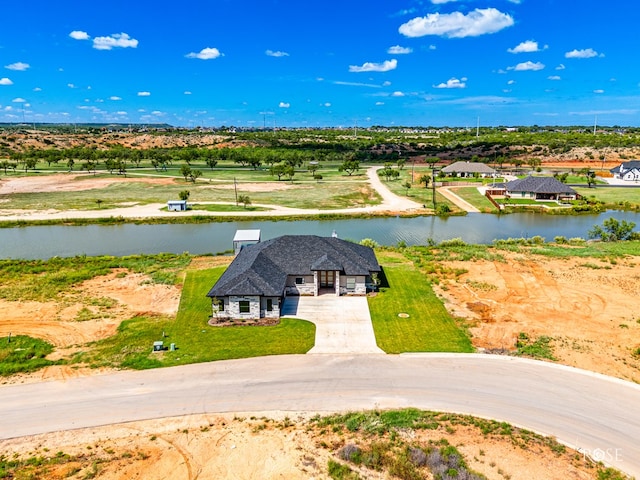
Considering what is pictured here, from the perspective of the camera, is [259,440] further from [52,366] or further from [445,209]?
[445,209]

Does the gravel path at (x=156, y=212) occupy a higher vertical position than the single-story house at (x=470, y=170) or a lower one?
lower

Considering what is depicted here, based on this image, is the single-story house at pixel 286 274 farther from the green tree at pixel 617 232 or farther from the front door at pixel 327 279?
the green tree at pixel 617 232

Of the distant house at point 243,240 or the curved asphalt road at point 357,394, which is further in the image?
the distant house at point 243,240

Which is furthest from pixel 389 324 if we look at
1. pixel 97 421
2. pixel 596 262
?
pixel 596 262

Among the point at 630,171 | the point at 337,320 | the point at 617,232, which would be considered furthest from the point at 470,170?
the point at 337,320

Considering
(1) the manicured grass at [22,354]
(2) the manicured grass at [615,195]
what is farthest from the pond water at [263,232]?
(1) the manicured grass at [22,354]

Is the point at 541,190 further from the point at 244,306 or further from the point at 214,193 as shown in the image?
the point at 244,306
